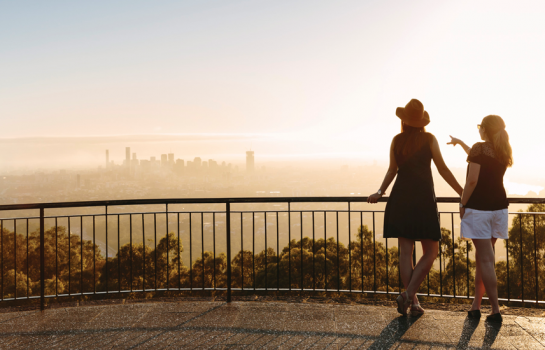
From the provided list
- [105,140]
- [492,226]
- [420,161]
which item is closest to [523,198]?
[492,226]

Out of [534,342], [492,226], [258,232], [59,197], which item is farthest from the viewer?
[59,197]

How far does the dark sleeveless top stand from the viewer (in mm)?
2930

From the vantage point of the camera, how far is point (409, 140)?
3.11 metres

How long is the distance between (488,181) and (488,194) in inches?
4.2

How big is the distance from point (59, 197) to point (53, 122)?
17370 mm

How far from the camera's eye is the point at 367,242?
1038 inches

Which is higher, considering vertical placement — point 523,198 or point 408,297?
point 523,198

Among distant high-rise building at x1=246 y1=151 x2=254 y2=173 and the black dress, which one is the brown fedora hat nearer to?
the black dress

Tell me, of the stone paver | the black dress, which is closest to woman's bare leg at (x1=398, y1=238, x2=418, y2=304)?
the black dress

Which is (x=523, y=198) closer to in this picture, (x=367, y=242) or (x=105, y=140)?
(x=367, y=242)

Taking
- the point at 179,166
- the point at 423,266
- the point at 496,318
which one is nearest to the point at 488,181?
the point at 423,266

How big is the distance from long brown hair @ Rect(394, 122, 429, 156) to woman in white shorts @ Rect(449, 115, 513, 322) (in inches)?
16.1

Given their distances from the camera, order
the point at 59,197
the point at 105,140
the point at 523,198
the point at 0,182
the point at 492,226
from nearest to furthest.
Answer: the point at 492,226 < the point at 523,198 < the point at 59,197 < the point at 0,182 < the point at 105,140


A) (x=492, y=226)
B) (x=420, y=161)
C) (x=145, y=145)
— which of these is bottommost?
(x=492, y=226)
